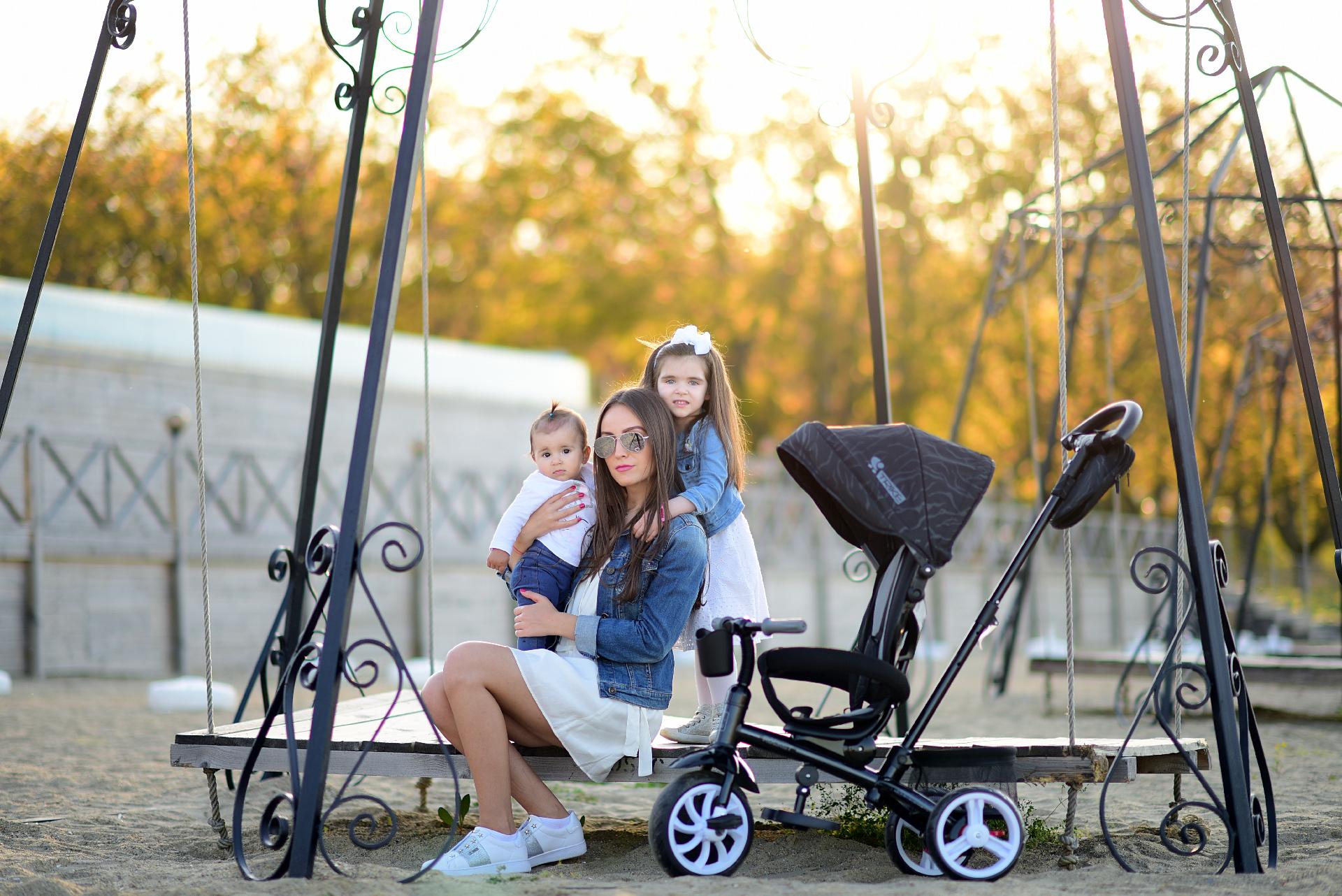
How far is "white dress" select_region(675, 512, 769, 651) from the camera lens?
13.3 ft

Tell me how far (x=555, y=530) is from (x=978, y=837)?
4.39 feet

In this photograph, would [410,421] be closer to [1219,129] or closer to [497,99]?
[497,99]

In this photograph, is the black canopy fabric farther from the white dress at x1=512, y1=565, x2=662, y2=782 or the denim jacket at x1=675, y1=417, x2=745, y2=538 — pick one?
the white dress at x1=512, y1=565, x2=662, y2=782

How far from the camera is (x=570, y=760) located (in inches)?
145

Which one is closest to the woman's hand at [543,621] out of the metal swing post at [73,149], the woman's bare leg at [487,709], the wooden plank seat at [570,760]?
the woman's bare leg at [487,709]

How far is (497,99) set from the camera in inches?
910

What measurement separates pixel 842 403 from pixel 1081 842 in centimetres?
1916

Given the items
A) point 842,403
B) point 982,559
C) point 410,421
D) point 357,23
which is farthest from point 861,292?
point 357,23

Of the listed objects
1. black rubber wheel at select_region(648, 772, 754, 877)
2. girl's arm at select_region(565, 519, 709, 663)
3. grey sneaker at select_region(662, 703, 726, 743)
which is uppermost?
girl's arm at select_region(565, 519, 709, 663)

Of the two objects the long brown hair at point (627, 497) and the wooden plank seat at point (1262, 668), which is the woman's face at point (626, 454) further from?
the wooden plank seat at point (1262, 668)

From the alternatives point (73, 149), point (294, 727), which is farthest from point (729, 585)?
point (73, 149)

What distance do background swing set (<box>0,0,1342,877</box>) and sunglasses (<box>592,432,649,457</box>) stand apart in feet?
1.92

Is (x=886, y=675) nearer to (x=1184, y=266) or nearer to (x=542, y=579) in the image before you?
(x=542, y=579)

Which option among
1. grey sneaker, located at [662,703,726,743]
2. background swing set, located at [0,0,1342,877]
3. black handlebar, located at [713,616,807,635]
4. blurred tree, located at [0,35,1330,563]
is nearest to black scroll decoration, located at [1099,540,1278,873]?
background swing set, located at [0,0,1342,877]
